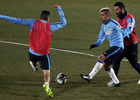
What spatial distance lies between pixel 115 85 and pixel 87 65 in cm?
257

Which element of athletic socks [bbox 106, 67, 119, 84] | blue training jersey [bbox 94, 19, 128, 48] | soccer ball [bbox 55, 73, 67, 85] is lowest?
soccer ball [bbox 55, 73, 67, 85]

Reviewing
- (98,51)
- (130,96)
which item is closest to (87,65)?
(98,51)

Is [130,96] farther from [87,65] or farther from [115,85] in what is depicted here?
[87,65]

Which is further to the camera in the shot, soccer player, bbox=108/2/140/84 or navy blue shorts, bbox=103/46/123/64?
soccer player, bbox=108/2/140/84

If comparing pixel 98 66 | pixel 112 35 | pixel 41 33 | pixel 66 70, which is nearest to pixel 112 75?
pixel 98 66

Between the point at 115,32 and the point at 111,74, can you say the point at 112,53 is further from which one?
the point at 111,74

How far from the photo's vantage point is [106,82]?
411 inches

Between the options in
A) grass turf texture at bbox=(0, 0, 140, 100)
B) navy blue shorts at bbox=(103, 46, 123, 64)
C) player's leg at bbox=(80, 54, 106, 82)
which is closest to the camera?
grass turf texture at bbox=(0, 0, 140, 100)

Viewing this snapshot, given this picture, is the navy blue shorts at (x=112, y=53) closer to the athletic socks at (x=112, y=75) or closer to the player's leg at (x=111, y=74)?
the player's leg at (x=111, y=74)

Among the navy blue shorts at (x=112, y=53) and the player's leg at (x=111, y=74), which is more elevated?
the navy blue shorts at (x=112, y=53)

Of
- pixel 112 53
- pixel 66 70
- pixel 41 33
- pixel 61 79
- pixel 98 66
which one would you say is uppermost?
pixel 41 33

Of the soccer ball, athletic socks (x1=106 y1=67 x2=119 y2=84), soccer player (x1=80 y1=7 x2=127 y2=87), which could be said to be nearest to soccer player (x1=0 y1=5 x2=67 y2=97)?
the soccer ball

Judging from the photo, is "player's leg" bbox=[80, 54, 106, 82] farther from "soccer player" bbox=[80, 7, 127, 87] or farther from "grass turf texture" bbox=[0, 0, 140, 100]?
"grass turf texture" bbox=[0, 0, 140, 100]

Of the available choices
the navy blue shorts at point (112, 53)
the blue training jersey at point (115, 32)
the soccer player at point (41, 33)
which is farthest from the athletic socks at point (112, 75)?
the soccer player at point (41, 33)
